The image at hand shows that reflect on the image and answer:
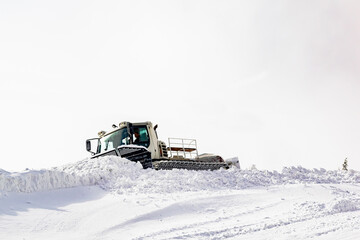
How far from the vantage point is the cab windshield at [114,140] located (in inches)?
606

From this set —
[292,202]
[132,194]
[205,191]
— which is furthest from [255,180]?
[132,194]

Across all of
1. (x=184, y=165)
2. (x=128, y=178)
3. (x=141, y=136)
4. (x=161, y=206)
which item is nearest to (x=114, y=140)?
(x=141, y=136)

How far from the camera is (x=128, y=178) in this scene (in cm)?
1205

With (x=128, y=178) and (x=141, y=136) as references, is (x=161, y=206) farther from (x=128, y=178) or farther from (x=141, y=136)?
(x=141, y=136)

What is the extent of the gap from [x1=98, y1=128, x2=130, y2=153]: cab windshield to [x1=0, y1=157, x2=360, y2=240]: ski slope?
2.01 m

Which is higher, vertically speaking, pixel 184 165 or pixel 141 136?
pixel 141 136

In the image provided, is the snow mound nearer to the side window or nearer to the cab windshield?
the side window

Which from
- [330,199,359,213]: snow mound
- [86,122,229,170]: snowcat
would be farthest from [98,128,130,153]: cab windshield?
[330,199,359,213]: snow mound

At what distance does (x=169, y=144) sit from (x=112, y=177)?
16.3 feet

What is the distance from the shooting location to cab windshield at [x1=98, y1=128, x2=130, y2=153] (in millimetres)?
15400

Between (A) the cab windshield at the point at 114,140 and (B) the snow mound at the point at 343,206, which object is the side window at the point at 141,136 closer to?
(A) the cab windshield at the point at 114,140

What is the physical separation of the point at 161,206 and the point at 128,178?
2970mm

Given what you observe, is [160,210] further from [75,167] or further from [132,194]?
[75,167]

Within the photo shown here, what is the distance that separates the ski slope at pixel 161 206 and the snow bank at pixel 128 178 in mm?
26
